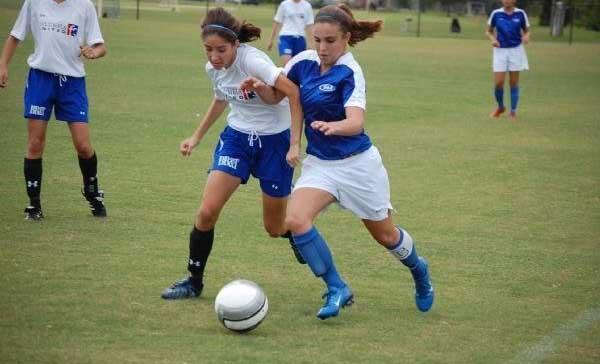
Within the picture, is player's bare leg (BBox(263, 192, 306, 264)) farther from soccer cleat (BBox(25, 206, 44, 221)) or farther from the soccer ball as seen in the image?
soccer cleat (BBox(25, 206, 44, 221))

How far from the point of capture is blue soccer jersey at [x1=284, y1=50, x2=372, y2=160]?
20.6ft

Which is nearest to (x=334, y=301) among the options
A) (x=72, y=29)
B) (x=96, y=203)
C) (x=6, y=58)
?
(x=96, y=203)

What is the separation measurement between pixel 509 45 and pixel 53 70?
11.1 meters

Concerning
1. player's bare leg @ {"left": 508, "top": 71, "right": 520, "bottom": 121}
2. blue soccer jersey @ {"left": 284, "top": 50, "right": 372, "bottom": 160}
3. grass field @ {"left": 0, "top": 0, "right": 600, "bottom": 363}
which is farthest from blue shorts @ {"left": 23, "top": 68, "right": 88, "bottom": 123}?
player's bare leg @ {"left": 508, "top": 71, "right": 520, "bottom": 121}

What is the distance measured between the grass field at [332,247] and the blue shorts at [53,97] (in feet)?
3.01

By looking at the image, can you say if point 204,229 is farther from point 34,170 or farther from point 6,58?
point 6,58

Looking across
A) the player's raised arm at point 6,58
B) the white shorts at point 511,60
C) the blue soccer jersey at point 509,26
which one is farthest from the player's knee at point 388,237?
the blue soccer jersey at point 509,26

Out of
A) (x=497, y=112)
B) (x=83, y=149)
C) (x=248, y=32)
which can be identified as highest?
(x=248, y=32)

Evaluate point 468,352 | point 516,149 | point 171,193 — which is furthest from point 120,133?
point 468,352

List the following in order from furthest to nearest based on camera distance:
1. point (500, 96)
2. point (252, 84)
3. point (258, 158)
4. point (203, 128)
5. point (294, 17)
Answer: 1. point (294, 17)
2. point (500, 96)
3. point (203, 128)
4. point (258, 158)
5. point (252, 84)

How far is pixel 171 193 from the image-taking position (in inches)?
412

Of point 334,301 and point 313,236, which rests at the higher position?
point 313,236

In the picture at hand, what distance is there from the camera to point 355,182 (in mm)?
6355

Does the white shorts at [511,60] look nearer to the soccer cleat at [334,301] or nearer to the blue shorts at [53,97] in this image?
the blue shorts at [53,97]
